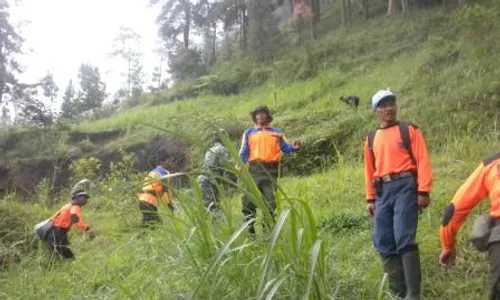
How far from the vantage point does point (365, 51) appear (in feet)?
69.5

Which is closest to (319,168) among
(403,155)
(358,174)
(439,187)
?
(358,174)

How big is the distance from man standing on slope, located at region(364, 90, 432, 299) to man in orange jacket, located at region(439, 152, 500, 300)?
0.95 m

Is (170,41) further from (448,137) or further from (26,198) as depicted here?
(448,137)

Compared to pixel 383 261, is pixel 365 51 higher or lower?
higher

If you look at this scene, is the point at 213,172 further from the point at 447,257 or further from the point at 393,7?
the point at 393,7

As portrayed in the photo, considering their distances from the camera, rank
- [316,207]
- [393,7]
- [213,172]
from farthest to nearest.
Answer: [393,7], [316,207], [213,172]

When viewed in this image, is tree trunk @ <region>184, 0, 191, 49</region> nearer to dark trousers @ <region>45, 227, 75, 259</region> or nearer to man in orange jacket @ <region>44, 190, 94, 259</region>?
man in orange jacket @ <region>44, 190, 94, 259</region>

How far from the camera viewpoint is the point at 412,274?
13.4 feet

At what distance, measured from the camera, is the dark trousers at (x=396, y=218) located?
4199mm

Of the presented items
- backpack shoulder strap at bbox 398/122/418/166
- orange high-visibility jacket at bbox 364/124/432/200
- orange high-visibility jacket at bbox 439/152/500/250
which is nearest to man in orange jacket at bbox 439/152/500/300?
orange high-visibility jacket at bbox 439/152/500/250

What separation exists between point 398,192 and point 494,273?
160 centimetres

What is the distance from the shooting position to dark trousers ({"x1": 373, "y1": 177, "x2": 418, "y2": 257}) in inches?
165

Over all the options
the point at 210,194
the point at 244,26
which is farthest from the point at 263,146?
the point at 244,26

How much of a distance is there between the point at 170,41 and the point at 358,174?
31364 millimetres
